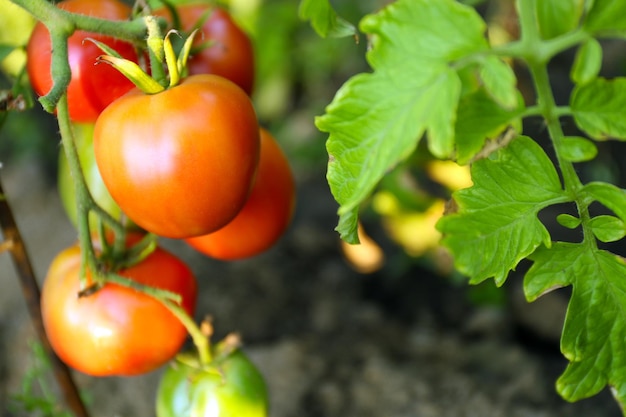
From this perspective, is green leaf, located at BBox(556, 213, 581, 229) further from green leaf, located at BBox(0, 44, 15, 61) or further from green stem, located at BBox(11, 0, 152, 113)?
green leaf, located at BBox(0, 44, 15, 61)

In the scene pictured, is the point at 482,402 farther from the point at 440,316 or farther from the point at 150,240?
the point at 150,240

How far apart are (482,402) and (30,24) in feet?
3.06

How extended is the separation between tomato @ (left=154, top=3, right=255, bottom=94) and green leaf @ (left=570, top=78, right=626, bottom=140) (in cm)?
38

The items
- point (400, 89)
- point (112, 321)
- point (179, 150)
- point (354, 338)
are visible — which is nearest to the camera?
point (400, 89)

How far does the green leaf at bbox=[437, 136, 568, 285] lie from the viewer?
53 centimetres

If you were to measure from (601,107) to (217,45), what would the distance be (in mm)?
409

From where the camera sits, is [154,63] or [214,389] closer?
[154,63]

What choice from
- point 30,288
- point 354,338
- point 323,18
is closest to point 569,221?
point 323,18

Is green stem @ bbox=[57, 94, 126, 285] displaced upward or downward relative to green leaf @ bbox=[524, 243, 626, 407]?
upward

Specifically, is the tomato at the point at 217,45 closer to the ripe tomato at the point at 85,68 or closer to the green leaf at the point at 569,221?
the ripe tomato at the point at 85,68

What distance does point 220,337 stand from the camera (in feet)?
3.92

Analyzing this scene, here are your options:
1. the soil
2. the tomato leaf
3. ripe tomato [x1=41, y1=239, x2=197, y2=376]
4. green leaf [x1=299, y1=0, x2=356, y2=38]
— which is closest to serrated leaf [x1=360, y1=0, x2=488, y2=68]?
the tomato leaf

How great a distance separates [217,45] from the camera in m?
0.76

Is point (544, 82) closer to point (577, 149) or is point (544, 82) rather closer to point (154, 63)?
Answer: point (577, 149)
